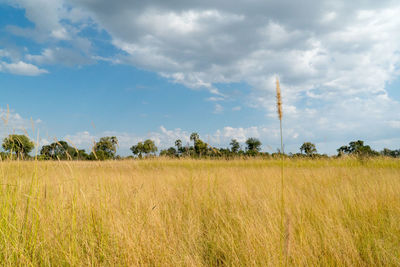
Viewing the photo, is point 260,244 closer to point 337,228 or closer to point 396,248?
point 337,228

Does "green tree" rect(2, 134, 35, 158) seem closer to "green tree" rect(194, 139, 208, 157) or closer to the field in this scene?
the field

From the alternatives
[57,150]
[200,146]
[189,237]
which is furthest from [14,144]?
[200,146]

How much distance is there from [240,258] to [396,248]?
1569mm

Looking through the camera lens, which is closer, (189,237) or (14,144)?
(189,237)

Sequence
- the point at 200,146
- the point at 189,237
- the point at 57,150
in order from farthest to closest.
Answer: the point at 200,146
the point at 57,150
the point at 189,237

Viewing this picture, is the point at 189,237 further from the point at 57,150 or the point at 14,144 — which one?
the point at 14,144

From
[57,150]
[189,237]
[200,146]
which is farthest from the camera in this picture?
[200,146]

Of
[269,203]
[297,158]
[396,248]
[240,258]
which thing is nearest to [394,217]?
[396,248]

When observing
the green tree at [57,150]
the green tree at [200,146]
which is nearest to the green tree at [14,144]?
the green tree at [57,150]

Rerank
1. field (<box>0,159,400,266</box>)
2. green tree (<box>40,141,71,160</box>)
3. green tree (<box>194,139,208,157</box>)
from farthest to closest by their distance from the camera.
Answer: green tree (<box>194,139,208,157</box>)
green tree (<box>40,141,71,160</box>)
field (<box>0,159,400,266</box>)

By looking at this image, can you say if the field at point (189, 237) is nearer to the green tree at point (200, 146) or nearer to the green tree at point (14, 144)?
the green tree at point (14, 144)

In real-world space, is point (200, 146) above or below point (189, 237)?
above

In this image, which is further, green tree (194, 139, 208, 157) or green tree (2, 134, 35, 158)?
green tree (194, 139, 208, 157)

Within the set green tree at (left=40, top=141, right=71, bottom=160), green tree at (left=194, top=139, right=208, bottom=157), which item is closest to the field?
green tree at (left=40, top=141, right=71, bottom=160)
